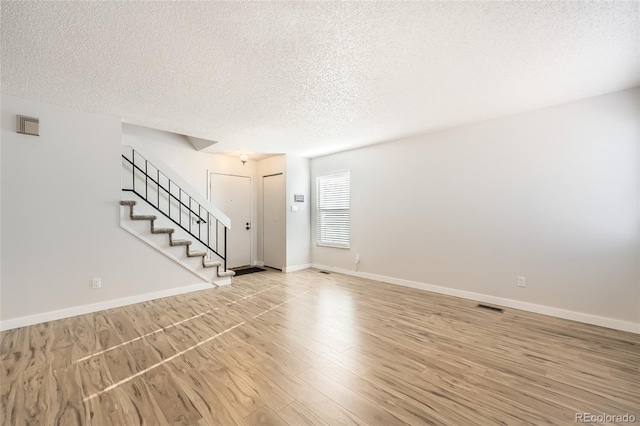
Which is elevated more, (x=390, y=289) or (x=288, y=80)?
(x=288, y=80)

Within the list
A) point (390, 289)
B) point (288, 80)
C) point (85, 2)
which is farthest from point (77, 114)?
point (390, 289)

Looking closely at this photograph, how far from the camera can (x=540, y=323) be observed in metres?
3.02

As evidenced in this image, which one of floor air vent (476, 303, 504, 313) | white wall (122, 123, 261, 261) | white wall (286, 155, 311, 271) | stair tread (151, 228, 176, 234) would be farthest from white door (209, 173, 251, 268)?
floor air vent (476, 303, 504, 313)

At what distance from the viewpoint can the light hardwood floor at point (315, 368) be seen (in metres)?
1.68

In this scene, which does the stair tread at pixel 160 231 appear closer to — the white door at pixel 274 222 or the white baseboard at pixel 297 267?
the white door at pixel 274 222

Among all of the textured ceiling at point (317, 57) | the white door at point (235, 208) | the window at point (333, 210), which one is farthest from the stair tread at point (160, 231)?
the window at point (333, 210)

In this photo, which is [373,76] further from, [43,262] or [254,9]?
[43,262]

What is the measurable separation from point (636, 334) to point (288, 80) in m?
4.43

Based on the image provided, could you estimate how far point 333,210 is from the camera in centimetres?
579

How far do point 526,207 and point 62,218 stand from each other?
5.88 m

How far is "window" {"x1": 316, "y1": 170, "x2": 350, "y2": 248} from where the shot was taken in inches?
218

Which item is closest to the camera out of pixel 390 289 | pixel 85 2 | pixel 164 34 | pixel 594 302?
pixel 85 2

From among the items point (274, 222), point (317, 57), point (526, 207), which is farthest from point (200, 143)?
point (526, 207)

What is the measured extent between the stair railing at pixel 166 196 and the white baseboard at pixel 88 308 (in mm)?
840
